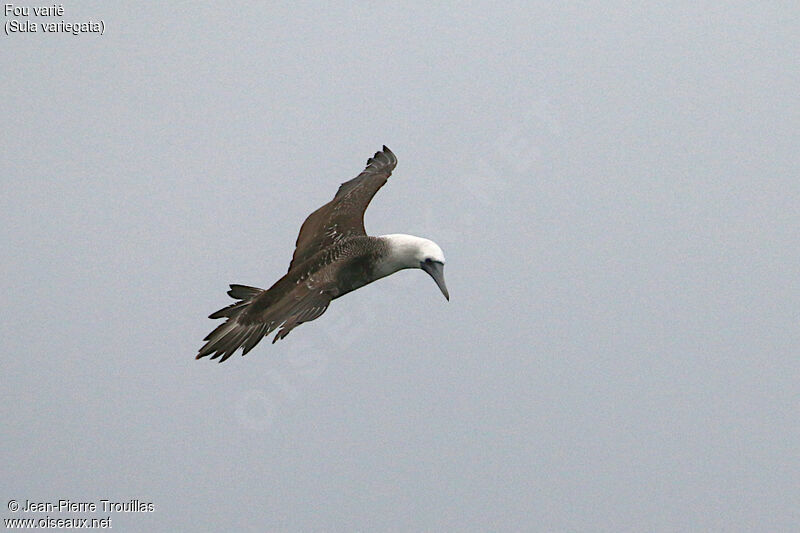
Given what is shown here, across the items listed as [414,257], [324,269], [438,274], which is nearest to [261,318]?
[324,269]

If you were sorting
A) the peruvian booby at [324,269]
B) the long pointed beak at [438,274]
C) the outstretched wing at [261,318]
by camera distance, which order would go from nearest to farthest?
1. the outstretched wing at [261,318]
2. the peruvian booby at [324,269]
3. the long pointed beak at [438,274]

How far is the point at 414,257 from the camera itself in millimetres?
10523

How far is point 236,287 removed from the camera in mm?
10445

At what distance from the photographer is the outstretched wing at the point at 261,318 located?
954cm

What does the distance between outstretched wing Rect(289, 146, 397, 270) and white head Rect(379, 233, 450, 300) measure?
0.63 meters

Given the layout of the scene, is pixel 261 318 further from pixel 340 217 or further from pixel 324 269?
pixel 340 217

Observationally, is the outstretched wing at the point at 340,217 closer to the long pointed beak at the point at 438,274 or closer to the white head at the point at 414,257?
the white head at the point at 414,257

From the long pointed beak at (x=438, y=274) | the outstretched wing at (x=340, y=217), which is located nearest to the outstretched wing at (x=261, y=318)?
the outstretched wing at (x=340, y=217)

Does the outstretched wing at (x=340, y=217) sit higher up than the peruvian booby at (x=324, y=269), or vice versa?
the outstretched wing at (x=340, y=217)

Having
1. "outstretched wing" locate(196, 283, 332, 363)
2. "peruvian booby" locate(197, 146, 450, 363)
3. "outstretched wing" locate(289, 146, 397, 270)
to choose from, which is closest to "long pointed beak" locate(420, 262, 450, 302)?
"peruvian booby" locate(197, 146, 450, 363)

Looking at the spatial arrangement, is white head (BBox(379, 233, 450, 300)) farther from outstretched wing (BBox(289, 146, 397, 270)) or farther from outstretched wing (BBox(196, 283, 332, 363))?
outstretched wing (BBox(196, 283, 332, 363))

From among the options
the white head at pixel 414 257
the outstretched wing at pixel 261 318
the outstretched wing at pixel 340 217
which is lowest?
the outstretched wing at pixel 261 318

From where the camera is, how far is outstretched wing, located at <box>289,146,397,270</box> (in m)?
10.9

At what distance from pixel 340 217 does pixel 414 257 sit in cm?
117
